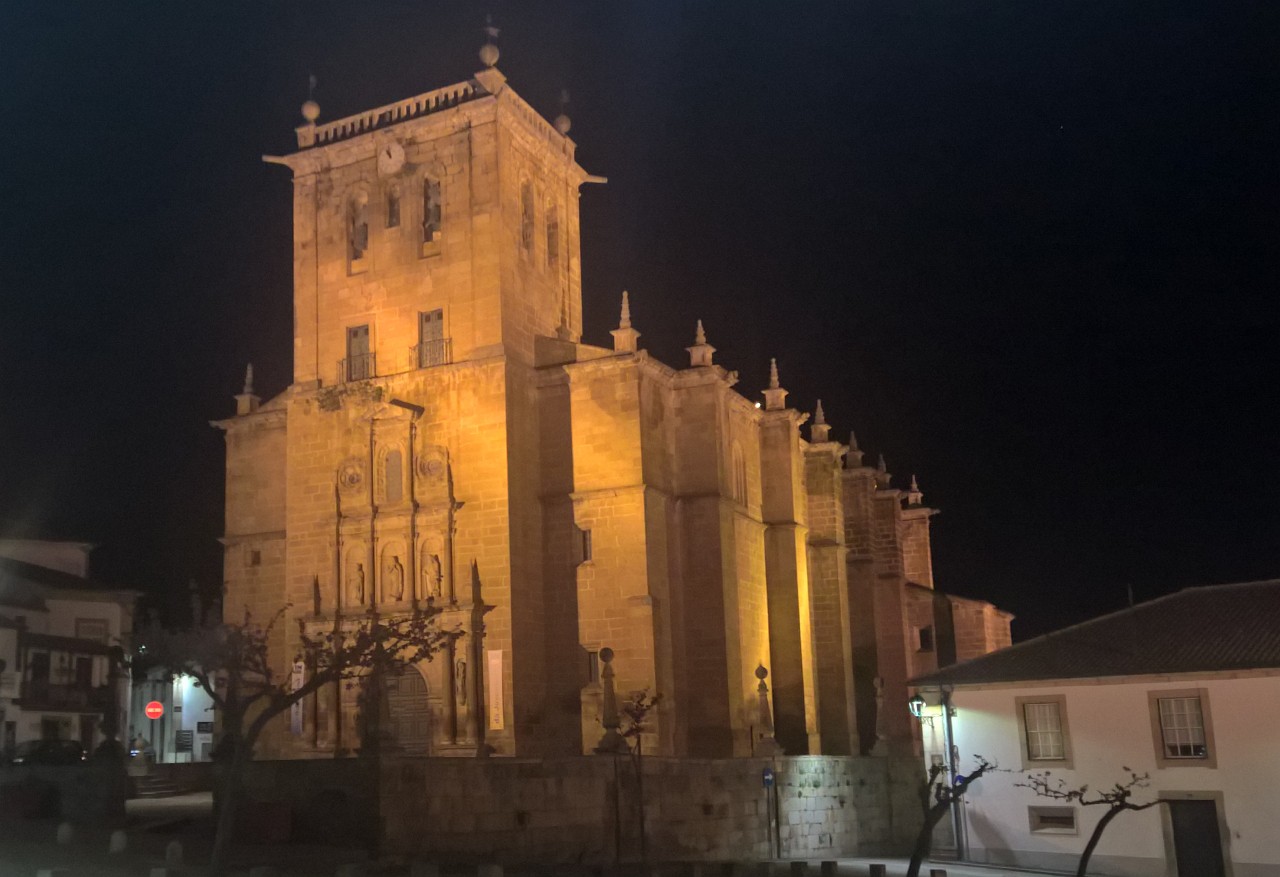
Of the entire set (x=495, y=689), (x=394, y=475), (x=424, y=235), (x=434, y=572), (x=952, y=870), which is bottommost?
(x=952, y=870)

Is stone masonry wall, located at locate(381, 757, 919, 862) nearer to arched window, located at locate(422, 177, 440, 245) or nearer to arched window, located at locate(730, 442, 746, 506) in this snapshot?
arched window, located at locate(730, 442, 746, 506)

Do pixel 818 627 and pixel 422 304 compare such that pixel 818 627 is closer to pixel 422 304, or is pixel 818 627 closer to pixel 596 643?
pixel 596 643

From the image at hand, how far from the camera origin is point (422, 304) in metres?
35.3

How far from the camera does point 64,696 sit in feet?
152

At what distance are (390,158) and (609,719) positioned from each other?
1641 centimetres

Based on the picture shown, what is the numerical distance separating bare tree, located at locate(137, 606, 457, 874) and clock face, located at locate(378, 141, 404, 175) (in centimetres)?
1176

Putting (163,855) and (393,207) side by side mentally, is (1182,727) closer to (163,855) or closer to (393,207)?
(163,855)

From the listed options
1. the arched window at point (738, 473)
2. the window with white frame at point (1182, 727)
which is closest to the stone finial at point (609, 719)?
the arched window at point (738, 473)

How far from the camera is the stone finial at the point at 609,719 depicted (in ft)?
92.9

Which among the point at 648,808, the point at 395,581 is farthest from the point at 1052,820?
the point at 395,581

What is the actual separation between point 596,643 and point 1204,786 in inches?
538

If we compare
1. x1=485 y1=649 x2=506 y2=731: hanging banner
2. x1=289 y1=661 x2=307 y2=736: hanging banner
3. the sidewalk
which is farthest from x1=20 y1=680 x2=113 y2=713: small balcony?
the sidewalk

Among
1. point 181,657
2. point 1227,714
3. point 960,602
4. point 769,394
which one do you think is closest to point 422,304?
point 769,394

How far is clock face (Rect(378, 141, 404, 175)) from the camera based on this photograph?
36.0 m
